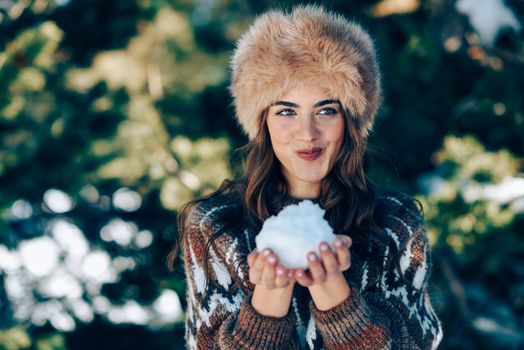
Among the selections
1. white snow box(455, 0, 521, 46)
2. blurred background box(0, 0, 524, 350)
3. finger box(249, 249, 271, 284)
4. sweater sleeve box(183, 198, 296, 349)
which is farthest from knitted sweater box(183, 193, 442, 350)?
white snow box(455, 0, 521, 46)

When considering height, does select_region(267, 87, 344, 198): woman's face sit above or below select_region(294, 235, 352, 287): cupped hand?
above

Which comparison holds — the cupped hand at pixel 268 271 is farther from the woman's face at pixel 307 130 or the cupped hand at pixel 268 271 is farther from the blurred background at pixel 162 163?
the blurred background at pixel 162 163

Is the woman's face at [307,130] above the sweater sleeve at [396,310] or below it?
above

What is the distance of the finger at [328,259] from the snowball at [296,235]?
3 cm

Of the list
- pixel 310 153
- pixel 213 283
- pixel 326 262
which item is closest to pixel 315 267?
pixel 326 262

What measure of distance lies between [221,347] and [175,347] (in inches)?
93.6

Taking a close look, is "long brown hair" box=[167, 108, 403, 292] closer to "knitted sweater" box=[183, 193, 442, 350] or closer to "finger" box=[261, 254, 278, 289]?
"knitted sweater" box=[183, 193, 442, 350]

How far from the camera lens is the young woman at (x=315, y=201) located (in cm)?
153

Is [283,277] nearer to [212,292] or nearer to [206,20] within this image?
[212,292]

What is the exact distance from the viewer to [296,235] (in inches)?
55.9

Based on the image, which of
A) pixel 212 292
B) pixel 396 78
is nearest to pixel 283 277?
pixel 212 292

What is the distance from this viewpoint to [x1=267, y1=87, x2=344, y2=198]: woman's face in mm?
1663

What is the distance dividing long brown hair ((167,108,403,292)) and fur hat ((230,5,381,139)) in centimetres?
7

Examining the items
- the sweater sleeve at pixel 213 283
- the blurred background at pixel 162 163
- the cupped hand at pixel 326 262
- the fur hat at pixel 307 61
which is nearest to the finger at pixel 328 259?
the cupped hand at pixel 326 262
